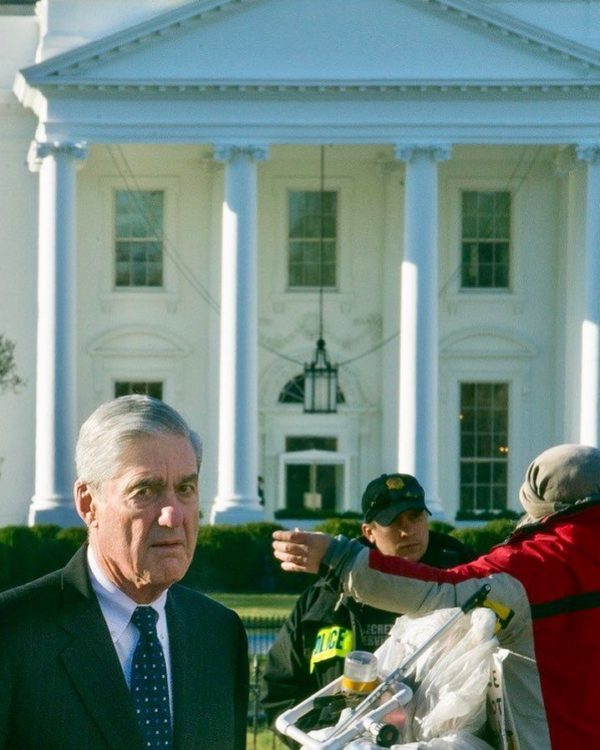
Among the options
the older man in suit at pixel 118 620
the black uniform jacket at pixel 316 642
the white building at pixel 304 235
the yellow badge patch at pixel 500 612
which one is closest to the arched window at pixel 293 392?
the white building at pixel 304 235

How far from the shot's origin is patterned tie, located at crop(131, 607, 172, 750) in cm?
416

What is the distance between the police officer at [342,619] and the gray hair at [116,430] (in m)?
1.94

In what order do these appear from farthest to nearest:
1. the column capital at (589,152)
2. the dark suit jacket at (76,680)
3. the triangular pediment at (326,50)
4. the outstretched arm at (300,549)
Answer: the column capital at (589,152) → the triangular pediment at (326,50) → the outstretched arm at (300,549) → the dark suit jacket at (76,680)

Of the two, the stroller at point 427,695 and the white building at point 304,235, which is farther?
the white building at point 304,235

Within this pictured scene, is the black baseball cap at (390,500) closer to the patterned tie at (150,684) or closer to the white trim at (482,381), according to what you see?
the patterned tie at (150,684)

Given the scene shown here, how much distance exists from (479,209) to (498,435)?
13.1 feet

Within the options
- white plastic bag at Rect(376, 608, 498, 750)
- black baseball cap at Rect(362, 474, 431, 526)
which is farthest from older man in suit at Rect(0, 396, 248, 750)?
black baseball cap at Rect(362, 474, 431, 526)

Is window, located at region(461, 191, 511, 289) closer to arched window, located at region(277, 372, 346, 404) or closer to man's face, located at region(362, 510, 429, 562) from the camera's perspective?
arched window, located at region(277, 372, 346, 404)

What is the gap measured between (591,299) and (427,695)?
25.6m

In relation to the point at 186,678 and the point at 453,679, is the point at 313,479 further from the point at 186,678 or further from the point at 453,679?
the point at 186,678

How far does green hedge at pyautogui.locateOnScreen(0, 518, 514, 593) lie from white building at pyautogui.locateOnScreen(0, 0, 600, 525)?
2.81 m

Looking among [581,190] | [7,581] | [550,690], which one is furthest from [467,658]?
[581,190]

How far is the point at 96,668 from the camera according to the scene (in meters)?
4.13

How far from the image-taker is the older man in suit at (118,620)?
408 centimetres
